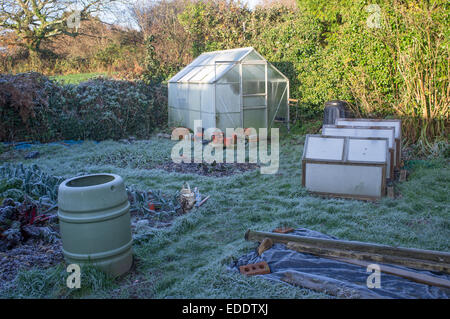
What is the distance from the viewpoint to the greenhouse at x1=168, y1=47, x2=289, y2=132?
11062 mm

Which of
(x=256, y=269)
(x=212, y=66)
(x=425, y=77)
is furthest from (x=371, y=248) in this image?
(x=212, y=66)

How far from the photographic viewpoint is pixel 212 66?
12.1 meters

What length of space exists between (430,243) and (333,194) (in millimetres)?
1950

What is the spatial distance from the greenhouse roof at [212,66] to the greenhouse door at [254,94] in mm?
307

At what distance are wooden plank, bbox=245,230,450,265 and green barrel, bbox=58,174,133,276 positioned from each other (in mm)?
1503

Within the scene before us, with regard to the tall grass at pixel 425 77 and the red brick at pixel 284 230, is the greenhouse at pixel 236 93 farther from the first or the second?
the red brick at pixel 284 230

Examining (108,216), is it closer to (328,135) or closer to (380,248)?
(380,248)

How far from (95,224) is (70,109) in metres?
9.32

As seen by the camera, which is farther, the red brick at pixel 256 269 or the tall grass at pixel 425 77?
the tall grass at pixel 425 77

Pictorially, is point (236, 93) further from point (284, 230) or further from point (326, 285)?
point (326, 285)

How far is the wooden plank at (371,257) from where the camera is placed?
3236mm

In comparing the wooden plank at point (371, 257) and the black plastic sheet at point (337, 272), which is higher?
the wooden plank at point (371, 257)

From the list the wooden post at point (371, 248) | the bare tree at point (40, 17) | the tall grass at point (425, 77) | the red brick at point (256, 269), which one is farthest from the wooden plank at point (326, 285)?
the bare tree at point (40, 17)

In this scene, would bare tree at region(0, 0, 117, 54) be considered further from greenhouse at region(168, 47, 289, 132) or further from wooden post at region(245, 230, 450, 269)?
wooden post at region(245, 230, 450, 269)
